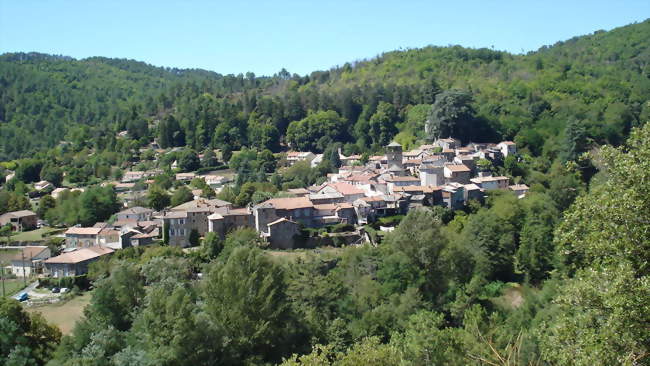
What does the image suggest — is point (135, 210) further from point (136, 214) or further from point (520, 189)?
point (520, 189)

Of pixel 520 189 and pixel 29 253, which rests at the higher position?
pixel 520 189

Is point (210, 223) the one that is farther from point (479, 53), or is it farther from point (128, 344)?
point (479, 53)

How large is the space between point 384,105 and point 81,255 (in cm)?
3553

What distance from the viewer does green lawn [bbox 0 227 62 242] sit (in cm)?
3531

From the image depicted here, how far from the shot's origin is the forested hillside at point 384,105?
5219cm

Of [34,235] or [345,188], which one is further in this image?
[34,235]

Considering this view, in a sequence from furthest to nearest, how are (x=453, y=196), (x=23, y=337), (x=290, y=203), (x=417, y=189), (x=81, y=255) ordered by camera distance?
1. (x=453, y=196)
2. (x=417, y=189)
3. (x=290, y=203)
4. (x=81, y=255)
5. (x=23, y=337)

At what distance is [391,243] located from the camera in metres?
26.3

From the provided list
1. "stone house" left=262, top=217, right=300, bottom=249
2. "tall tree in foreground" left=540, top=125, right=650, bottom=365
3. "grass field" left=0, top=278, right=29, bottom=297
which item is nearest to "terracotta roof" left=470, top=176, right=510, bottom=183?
"stone house" left=262, top=217, right=300, bottom=249

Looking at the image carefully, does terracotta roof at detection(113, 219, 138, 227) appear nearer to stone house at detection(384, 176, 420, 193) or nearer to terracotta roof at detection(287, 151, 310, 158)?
stone house at detection(384, 176, 420, 193)

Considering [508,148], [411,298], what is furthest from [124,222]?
[508,148]

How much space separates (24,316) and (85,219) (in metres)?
18.8

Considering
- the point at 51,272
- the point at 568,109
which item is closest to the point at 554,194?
the point at 568,109

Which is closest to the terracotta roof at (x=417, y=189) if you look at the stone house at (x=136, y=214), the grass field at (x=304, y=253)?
the grass field at (x=304, y=253)
